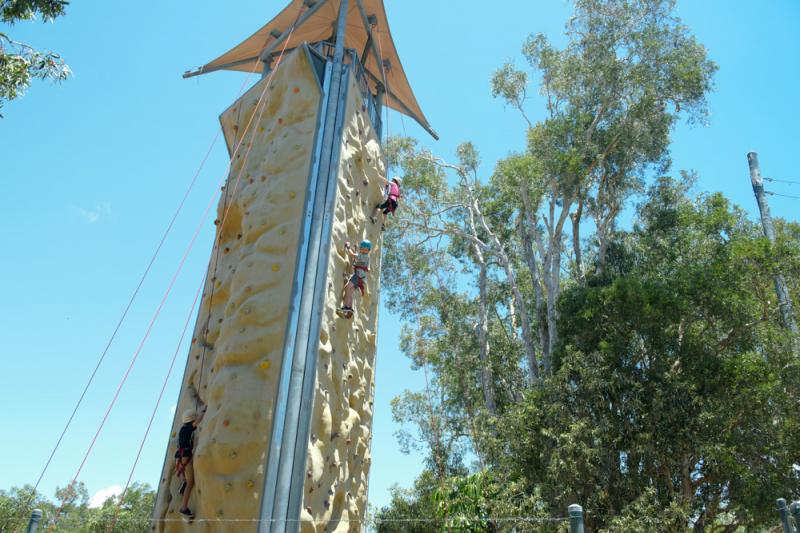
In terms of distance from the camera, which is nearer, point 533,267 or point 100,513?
point 533,267

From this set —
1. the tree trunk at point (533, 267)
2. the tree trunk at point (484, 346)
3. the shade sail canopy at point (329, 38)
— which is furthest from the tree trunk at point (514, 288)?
the shade sail canopy at point (329, 38)

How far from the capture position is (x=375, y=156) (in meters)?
8.23

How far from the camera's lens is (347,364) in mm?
6641

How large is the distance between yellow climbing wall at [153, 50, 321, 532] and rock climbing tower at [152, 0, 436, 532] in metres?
0.02

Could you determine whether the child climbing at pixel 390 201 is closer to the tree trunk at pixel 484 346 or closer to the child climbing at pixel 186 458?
the child climbing at pixel 186 458

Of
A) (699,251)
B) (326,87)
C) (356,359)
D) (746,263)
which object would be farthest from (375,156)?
(699,251)

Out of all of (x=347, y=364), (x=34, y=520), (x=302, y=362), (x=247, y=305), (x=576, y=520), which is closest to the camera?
(x=576, y=520)

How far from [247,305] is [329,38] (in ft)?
17.6

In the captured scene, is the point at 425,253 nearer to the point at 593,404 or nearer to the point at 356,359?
the point at 593,404

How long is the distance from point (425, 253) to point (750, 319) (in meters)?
9.69

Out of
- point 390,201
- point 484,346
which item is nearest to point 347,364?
point 390,201

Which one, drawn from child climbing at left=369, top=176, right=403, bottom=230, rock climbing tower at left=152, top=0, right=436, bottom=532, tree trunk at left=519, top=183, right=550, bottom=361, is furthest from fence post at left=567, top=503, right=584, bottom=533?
tree trunk at left=519, top=183, right=550, bottom=361

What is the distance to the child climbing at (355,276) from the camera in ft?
21.4

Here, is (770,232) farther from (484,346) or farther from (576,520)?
(576,520)
